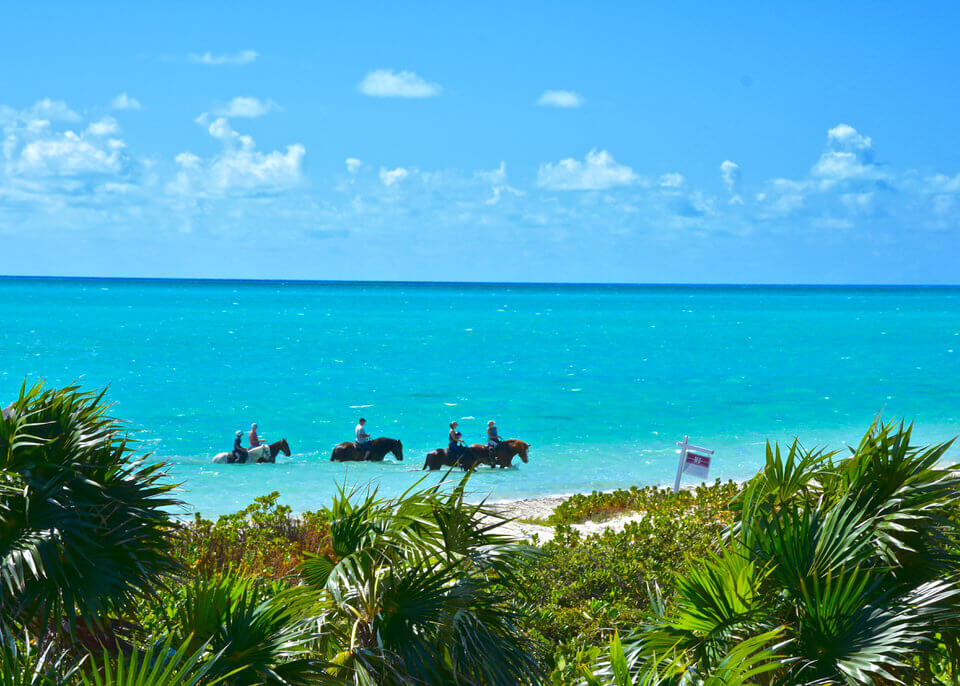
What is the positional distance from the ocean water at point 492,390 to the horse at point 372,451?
1.33 ft

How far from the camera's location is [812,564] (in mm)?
6125

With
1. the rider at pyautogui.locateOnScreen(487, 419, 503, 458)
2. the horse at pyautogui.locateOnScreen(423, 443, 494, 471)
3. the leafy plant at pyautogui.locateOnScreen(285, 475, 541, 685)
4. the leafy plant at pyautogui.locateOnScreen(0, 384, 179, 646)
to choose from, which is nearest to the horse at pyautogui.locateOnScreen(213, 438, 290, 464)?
the horse at pyautogui.locateOnScreen(423, 443, 494, 471)

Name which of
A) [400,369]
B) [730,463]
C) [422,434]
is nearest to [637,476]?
[730,463]

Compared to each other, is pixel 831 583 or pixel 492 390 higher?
pixel 831 583

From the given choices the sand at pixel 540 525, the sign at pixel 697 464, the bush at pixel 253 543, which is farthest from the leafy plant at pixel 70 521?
the sign at pixel 697 464

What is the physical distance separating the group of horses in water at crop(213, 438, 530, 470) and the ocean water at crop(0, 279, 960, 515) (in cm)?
47

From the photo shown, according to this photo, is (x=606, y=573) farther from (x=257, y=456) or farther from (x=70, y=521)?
(x=257, y=456)

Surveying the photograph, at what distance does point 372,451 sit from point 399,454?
95cm

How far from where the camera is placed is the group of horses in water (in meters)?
27.2

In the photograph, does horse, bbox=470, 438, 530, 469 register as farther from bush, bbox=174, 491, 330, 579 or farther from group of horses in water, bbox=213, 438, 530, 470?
bush, bbox=174, 491, 330, 579

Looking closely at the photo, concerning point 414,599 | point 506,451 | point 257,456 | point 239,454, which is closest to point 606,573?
point 414,599

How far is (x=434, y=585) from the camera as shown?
6.17 m

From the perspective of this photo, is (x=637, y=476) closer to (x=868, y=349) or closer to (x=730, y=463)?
(x=730, y=463)

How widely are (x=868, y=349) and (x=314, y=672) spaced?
272 feet
